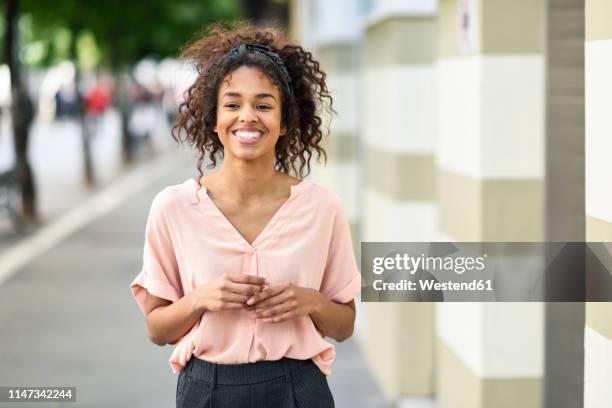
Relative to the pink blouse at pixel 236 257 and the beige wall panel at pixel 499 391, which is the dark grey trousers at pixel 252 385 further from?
the beige wall panel at pixel 499 391

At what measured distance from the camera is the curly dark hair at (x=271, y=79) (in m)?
2.82

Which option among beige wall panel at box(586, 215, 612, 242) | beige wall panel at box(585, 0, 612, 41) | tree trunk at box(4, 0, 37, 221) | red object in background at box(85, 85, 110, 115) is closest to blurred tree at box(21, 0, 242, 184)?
red object in background at box(85, 85, 110, 115)

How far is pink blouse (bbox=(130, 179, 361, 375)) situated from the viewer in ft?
8.98

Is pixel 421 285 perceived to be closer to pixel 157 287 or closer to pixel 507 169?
pixel 157 287

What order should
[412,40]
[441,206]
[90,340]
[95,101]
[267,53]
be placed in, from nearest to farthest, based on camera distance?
[267,53] < [441,206] < [412,40] < [90,340] < [95,101]

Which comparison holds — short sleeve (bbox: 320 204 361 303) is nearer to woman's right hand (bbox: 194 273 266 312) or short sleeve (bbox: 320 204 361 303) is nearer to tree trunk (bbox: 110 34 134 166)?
woman's right hand (bbox: 194 273 266 312)

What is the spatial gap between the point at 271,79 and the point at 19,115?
13398 millimetres

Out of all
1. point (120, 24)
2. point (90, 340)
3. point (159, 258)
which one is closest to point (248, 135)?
point (159, 258)

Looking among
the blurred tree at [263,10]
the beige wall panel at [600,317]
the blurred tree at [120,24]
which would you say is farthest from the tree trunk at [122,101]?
the beige wall panel at [600,317]

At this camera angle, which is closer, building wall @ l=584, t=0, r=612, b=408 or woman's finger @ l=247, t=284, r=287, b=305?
woman's finger @ l=247, t=284, r=287, b=305

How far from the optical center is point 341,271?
2.89 m

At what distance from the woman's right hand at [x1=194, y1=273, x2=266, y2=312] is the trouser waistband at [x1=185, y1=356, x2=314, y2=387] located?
0.60 feet

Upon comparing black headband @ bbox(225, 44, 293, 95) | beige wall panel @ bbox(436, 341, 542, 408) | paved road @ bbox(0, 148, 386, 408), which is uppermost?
black headband @ bbox(225, 44, 293, 95)

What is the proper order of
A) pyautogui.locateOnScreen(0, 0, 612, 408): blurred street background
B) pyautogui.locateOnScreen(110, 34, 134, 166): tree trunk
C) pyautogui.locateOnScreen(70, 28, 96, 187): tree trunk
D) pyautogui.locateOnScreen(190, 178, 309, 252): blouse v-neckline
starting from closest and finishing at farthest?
1. pyautogui.locateOnScreen(190, 178, 309, 252): blouse v-neckline
2. pyautogui.locateOnScreen(0, 0, 612, 408): blurred street background
3. pyautogui.locateOnScreen(70, 28, 96, 187): tree trunk
4. pyautogui.locateOnScreen(110, 34, 134, 166): tree trunk
